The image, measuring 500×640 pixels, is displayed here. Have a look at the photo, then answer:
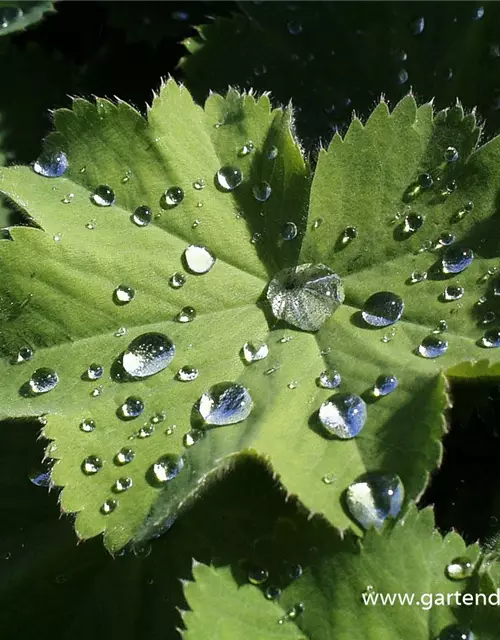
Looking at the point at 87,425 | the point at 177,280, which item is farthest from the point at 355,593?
the point at 177,280

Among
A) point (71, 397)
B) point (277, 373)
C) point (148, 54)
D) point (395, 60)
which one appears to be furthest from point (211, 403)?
point (148, 54)

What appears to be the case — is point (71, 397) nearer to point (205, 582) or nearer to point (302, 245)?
point (205, 582)

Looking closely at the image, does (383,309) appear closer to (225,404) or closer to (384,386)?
(384,386)

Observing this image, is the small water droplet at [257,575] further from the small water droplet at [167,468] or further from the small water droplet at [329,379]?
the small water droplet at [329,379]

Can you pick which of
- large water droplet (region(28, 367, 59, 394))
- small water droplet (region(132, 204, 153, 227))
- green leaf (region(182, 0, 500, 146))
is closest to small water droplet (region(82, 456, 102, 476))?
large water droplet (region(28, 367, 59, 394))

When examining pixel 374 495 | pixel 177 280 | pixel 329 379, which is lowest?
pixel 374 495

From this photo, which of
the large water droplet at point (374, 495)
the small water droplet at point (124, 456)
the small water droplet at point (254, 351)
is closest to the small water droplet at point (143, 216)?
the small water droplet at point (254, 351)

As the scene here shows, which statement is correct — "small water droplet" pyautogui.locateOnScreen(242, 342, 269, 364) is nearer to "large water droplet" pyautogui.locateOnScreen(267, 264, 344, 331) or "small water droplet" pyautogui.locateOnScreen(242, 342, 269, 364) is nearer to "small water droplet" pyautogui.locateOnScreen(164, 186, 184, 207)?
"large water droplet" pyautogui.locateOnScreen(267, 264, 344, 331)
